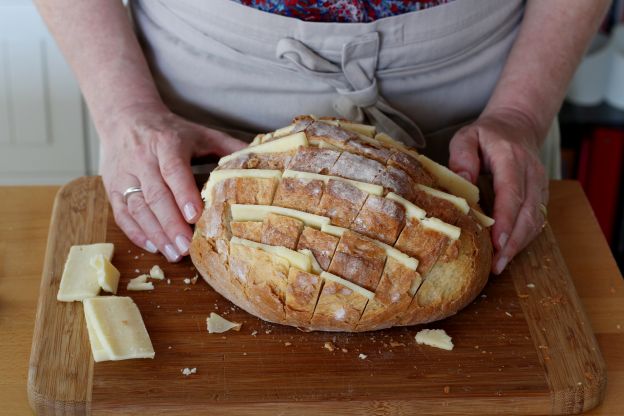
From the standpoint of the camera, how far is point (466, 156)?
5.17ft

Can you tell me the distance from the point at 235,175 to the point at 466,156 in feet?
1.46

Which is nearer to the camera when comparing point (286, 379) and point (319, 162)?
point (286, 379)

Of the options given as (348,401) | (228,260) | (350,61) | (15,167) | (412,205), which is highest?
(350,61)

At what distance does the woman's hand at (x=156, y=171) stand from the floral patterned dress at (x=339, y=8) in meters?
0.25

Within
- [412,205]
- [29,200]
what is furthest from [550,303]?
[29,200]

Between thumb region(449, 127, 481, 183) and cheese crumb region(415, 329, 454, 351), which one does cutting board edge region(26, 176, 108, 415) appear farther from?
thumb region(449, 127, 481, 183)

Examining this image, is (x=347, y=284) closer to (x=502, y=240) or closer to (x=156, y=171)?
(x=502, y=240)

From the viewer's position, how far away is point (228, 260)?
4.44 ft

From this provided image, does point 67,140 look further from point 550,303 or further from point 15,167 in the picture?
point 550,303

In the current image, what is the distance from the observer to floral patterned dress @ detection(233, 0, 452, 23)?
1.58m

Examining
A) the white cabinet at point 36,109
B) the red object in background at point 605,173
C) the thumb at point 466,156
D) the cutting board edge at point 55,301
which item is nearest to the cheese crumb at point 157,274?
the cutting board edge at point 55,301

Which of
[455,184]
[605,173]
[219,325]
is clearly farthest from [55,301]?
[605,173]

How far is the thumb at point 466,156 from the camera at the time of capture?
1571 mm

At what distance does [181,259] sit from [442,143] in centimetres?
62
